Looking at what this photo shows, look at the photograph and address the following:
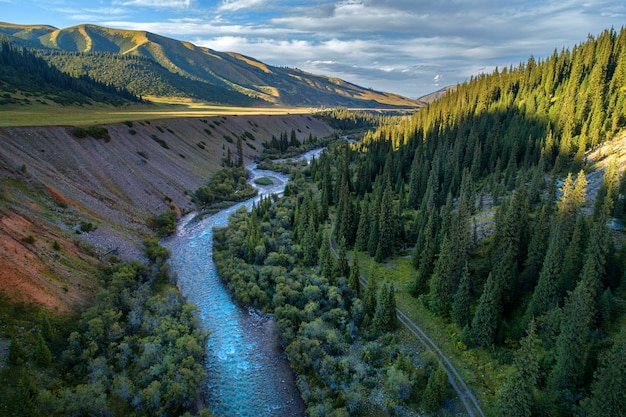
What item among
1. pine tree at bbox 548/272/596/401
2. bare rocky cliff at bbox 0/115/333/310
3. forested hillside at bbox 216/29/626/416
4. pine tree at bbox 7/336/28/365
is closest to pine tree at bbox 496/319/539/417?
forested hillside at bbox 216/29/626/416

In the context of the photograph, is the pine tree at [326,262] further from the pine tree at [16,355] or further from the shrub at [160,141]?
the shrub at [160,141]

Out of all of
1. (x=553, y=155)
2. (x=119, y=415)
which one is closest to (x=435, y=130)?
(x=553, y=155)

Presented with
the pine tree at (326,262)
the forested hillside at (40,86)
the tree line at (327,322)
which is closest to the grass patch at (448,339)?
the tree line at (327,322)

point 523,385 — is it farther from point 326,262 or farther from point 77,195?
A: point 77,195

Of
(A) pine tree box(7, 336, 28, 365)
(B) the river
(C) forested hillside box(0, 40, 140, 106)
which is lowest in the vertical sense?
(B) the river

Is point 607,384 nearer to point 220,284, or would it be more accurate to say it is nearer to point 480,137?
point 220,284

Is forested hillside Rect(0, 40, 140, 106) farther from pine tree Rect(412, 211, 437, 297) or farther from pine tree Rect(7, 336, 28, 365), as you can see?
pine tree Rect(412, 211, 437, 297)
